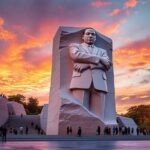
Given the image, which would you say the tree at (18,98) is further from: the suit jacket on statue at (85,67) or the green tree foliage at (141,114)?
the suit jacket on statue at (85,67)

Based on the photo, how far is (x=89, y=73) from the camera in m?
31.6

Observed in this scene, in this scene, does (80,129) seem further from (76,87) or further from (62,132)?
(76,87)

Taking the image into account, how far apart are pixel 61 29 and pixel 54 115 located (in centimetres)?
775

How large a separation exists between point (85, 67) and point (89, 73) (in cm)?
65

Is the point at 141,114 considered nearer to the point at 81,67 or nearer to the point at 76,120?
the point at 81,67

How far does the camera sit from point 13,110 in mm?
72062

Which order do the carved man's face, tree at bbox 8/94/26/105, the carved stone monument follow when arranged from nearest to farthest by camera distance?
the carved stone monument → the carved man's face → tree at bbox 8/94/26/105

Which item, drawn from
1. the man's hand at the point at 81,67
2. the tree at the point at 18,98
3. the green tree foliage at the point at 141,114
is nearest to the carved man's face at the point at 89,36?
the man's hand at the point at 81,67

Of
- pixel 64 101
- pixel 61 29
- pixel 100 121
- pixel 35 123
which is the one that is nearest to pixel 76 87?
pixel 64 101

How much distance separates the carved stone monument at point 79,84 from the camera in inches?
1203

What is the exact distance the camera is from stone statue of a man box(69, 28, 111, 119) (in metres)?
31.3

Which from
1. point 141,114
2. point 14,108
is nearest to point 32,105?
point 14,108

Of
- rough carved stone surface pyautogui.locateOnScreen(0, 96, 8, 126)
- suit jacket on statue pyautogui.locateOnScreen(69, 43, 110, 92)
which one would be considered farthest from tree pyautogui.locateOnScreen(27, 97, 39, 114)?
suit jacket on statue pyautogui.locateOnScreen(69, 43, 110, 92)

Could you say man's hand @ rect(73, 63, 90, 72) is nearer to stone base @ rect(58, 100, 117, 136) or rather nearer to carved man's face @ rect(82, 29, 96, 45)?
carved man's face @ rect(82, 29, 96, 45)
